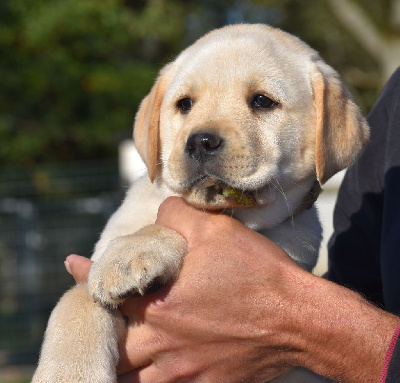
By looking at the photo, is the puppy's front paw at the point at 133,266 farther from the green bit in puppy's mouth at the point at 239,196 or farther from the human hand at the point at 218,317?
the green bit in puppy's mouth at the point at 239,196

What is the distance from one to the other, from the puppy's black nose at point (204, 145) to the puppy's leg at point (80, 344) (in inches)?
28.9

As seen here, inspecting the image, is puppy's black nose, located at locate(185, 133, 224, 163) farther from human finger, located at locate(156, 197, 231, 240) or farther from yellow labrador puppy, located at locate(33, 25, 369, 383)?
human finger, located at locate(156, 197, 231, 240)

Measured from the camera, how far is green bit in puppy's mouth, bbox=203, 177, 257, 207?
279cm

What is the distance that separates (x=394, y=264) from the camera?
3.20 meters

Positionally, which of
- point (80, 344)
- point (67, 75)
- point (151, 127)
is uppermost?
point (151, 127)

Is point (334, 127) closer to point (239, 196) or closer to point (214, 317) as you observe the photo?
point (239, 196)

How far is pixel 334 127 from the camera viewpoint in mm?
3037

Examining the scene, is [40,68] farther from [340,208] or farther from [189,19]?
[340,208]

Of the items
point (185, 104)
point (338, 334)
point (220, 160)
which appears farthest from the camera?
point (185, 104)

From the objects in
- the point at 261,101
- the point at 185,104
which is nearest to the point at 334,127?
the point at 261,101

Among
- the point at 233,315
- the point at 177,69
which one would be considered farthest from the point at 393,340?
the point at 177,69

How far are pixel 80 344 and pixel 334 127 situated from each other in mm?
1461

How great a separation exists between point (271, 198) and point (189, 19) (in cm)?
2014

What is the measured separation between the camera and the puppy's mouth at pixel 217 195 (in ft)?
9.20
